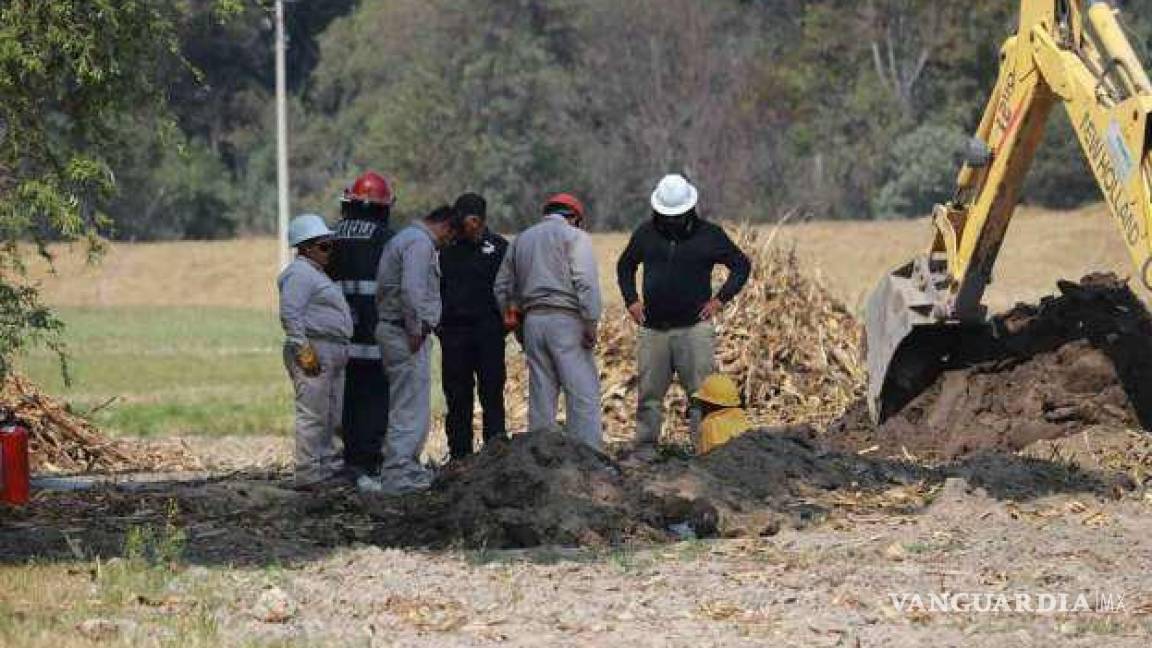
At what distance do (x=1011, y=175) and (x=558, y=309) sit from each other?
367 cm

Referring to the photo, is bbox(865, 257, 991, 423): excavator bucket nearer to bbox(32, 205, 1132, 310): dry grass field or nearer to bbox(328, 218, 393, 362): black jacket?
bbox(328, 218, 393, 362): black jacket

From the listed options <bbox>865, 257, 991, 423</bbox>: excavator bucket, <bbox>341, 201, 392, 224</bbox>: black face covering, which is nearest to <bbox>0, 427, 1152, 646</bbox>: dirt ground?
<bbox>341, 201, 392, 224</bbox>: black face covering

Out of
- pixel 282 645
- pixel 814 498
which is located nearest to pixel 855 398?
pixel 814 498

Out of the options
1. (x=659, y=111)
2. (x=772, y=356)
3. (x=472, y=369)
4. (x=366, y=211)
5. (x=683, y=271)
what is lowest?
(x=772, y=356)

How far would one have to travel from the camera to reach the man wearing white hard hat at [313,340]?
1502 centimetres

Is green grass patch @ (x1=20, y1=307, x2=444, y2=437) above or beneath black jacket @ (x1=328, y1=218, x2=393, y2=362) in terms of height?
beneath

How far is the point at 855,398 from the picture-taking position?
21.6 meters

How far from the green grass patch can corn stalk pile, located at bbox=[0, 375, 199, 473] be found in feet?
3.47

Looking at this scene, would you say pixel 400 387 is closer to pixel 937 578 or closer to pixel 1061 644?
pixel 937 578

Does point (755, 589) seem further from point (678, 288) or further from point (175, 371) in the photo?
point (175, 371)

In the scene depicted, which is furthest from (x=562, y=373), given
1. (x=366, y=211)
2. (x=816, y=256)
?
(x=816, y=256)

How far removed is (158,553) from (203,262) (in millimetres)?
53867

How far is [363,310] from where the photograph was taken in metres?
15.7

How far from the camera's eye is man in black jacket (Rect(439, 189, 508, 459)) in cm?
1638
